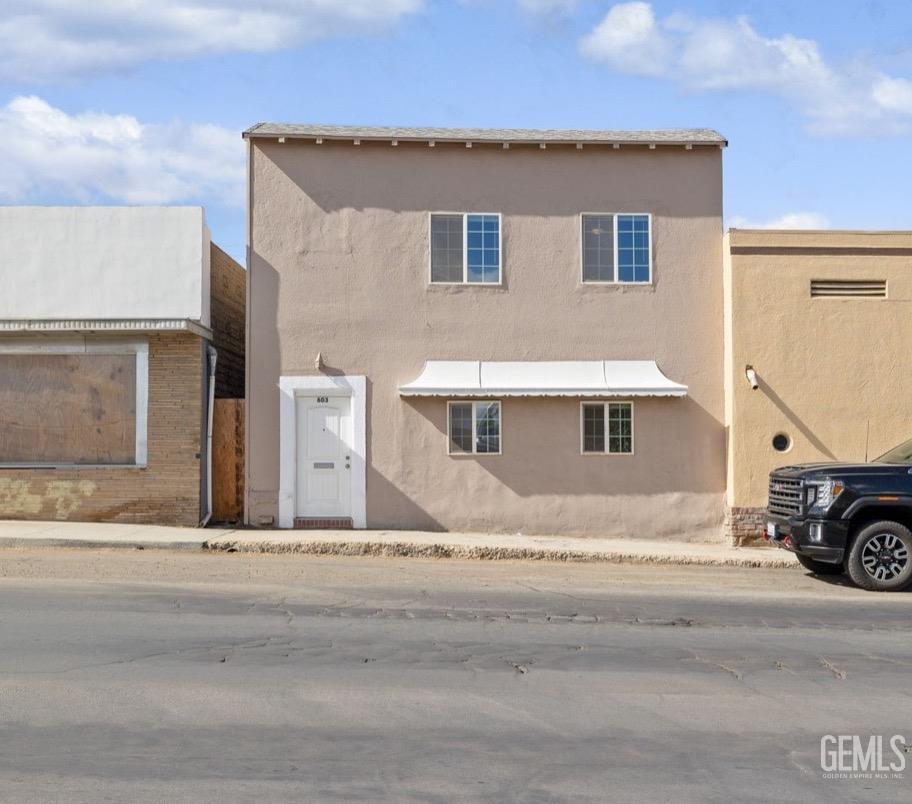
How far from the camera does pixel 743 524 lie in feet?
58.2

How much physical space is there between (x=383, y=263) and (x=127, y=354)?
4382mm

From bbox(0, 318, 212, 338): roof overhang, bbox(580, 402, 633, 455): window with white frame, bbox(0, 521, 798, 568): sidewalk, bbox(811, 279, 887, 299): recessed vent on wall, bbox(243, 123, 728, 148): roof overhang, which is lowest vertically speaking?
bbox(0, 521, 798, 568): sidewalk

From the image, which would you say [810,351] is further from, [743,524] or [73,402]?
[73,402]

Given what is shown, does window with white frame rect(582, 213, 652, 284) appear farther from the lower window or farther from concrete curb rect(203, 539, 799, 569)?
the lower window

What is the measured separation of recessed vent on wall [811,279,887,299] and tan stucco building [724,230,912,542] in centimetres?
2

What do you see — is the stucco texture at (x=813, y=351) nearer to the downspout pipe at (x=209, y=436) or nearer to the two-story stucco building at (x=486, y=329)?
the two-story stucco building at (x=486, y=329)

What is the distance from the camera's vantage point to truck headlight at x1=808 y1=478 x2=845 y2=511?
41.6 feet

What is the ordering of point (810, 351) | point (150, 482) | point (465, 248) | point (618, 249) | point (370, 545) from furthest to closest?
point (618, 249) < point (465, 248) < point (810, 351) < point (150, 482) < point (370, 545)

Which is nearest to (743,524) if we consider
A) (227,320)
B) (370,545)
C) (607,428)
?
(607,428)

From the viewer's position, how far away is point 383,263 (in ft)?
58.5

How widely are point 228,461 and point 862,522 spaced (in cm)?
998

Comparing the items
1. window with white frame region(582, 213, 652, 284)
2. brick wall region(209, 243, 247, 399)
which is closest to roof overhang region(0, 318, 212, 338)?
brick wall region(209, 243, 247, 399)

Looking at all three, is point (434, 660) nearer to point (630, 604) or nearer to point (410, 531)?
point (630, 604)

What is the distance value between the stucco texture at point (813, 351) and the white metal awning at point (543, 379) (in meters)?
1.43
